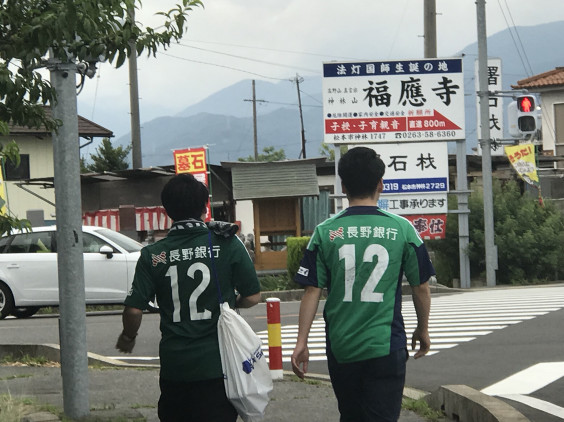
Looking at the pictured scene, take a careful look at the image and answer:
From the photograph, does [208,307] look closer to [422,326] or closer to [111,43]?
[422,326]

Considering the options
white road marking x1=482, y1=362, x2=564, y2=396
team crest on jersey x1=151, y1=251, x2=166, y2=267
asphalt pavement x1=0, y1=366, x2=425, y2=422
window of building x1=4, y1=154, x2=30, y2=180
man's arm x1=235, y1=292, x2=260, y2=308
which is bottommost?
white road marking x1=482, y1=362, x2=564, y2=396

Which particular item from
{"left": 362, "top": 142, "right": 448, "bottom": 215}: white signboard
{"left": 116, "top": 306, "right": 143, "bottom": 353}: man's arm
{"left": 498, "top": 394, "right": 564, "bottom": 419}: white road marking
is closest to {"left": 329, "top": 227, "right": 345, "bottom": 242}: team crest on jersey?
{"left": 116, "top": 306, "right": 143, "bottom": 353}: man's arm

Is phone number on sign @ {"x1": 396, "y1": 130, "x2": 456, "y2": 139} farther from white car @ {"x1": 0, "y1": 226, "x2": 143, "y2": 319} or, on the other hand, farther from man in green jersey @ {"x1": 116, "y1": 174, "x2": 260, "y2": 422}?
man in green jersey @ {"x1": 116, "y1": 174, "x2": 260, "y2": 422}

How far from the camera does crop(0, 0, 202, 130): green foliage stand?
19.6ft

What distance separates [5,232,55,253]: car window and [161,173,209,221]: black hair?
46.8ft

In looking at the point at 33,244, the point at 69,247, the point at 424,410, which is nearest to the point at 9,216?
the point at 69,247

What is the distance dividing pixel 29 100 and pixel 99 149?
4570 cm

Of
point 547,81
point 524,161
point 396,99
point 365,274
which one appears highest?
point 547,81

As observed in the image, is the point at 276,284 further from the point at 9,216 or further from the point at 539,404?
the point at 9,216

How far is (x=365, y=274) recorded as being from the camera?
5004 mm

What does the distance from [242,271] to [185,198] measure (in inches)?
17.9

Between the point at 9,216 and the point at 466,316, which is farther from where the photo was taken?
the point at 466,316

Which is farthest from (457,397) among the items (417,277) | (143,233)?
(143,233)

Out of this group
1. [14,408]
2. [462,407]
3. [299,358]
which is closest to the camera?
[299,358]
